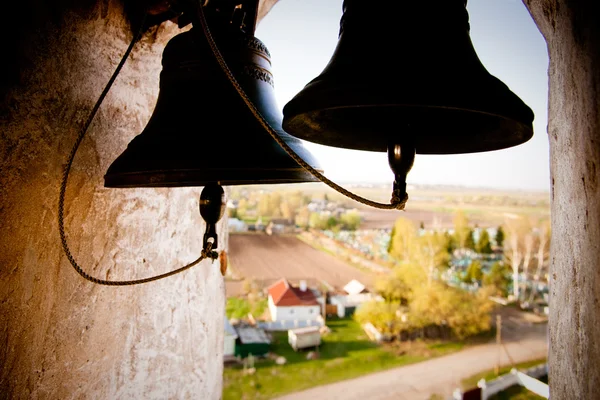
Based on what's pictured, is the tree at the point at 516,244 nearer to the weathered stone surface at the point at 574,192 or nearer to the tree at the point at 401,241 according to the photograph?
the tree at the point at 401,241

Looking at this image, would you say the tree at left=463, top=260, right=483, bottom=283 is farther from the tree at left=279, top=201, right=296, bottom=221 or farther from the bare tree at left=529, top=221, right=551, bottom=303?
the tree at left=279, top=201, right=296, bottom=221

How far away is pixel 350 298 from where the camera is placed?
40.0ft

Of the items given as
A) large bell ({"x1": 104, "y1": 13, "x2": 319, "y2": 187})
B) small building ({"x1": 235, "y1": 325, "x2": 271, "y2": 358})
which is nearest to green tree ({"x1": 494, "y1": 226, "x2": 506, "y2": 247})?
small building ({"x1": 235, "y1": 325, "x2": 271, "y2": 358})

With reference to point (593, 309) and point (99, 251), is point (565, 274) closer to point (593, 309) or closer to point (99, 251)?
point (593, 309)

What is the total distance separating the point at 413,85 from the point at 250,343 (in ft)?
31.1

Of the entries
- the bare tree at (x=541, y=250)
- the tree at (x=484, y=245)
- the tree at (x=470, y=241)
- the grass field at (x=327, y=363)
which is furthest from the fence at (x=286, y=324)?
the bare tree at (x=541, y=250)

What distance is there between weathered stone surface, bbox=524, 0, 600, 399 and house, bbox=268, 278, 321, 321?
1030cm

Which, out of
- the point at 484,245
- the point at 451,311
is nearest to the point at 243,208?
the point at 451,311

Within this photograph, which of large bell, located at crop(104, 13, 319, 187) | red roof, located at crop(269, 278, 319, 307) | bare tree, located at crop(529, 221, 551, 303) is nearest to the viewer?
large bell, located at crop(104, 13, 319, 187)

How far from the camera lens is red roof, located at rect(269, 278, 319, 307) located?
10758 millimetres

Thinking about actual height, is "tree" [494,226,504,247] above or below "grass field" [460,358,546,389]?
above

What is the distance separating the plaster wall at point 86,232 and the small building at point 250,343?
27.3 feet

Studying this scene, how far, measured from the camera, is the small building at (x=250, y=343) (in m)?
9.10

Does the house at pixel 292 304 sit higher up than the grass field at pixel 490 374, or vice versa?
the house at pixel 292 304
